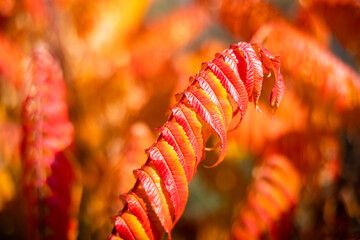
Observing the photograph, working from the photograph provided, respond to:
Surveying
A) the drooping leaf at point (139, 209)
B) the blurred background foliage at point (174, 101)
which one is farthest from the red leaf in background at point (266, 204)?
the drooping leaf at point (139, 209)

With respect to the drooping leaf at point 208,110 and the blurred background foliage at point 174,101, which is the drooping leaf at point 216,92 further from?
the blurred background foliage at point 174,101

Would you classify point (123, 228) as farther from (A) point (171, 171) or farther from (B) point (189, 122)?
(B) point (189, 122)

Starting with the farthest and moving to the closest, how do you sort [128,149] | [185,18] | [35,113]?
[185,18]
[128,149]
[35,113]

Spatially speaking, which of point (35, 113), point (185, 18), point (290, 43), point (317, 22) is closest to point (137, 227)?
point (35, 113)

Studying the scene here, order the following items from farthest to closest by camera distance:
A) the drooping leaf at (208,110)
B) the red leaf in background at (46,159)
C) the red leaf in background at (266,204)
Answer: the red leaf in background at (266,204) < the red leaf in background at (46,159) < the drooping leaf at (208,110)

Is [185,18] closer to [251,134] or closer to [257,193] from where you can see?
[251,134]

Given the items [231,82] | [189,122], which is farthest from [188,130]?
[231,82]

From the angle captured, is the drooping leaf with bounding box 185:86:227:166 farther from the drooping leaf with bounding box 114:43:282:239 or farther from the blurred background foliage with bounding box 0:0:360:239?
A: the blurred background foliage with bounding box 0:0:360:239

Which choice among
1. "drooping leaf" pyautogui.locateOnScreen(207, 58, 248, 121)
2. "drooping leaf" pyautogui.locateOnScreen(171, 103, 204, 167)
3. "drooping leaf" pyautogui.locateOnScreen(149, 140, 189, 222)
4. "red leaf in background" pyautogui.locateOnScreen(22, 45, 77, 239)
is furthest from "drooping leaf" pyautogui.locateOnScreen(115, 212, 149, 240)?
"red leaf in background" pyautogui.locateOnScreen(22, 45, 77, 239)
